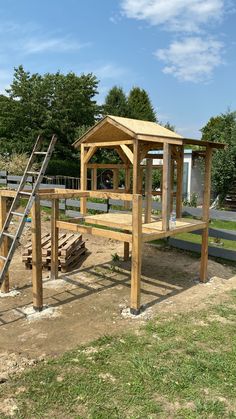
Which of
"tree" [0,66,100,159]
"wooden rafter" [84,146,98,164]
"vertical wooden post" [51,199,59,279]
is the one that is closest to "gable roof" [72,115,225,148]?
"wooden rafter" [84,146,98,164]

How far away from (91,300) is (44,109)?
21.3 m

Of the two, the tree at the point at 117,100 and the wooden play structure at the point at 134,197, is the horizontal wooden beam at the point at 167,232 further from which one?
the tree at the point at 117,100

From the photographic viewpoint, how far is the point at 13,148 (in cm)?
2316

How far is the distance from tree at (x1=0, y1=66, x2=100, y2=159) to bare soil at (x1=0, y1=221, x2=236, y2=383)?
17.7 m

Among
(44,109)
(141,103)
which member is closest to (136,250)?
(44,109)

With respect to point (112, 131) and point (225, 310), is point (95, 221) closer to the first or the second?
point (112, 131)

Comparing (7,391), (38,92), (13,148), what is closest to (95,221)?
(7,391)

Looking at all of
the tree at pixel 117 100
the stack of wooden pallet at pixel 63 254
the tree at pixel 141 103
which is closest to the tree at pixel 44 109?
the tree at pixel 117 100

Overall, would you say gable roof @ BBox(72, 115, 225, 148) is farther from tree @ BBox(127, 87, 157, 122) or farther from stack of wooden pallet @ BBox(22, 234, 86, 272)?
tree @ BBox(127, 87, 157, 122)

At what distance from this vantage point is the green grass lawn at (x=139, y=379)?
3.18 meters

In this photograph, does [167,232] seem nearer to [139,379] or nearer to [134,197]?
[134,197]

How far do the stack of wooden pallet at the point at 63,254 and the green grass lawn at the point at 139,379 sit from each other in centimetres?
297

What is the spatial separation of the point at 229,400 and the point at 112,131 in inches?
174

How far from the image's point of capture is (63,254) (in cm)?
729
